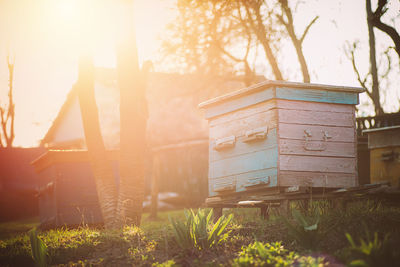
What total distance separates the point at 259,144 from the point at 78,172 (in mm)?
5052

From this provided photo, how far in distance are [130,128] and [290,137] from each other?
10.3 ft

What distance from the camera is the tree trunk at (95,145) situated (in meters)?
8.22

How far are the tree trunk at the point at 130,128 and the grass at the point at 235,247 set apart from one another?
93 cm

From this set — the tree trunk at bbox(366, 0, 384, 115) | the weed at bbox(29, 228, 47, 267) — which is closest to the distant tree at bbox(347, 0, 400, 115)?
the tree trunk at bbox(366, 0, 384, 115)

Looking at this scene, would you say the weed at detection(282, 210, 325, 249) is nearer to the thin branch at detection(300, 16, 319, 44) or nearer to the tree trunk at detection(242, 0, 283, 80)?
the tree trunk at detection(242, 0, 283, 80)

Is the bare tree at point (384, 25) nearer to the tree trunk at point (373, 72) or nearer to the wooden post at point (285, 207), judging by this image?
the tree trunk at point (373, 72)

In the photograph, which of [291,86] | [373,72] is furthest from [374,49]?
[291,86]

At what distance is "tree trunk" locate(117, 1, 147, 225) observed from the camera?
7.95 metres

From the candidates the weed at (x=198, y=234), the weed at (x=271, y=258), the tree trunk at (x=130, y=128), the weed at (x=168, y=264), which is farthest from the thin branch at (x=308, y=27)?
the weed at (x=168, y=264)

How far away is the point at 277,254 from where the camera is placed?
484cm

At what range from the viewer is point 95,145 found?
8414mm

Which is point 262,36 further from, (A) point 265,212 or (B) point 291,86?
(A) point 265,212

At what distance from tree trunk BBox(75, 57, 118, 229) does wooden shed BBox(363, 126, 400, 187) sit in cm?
575

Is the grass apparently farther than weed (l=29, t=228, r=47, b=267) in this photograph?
No
